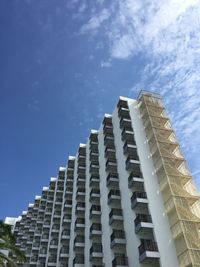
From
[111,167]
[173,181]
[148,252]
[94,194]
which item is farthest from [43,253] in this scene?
[173,181]

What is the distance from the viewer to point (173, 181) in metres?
36.8

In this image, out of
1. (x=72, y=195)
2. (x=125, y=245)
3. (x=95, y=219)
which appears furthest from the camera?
(x=72, y=195)

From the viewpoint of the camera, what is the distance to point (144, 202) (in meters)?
36.1

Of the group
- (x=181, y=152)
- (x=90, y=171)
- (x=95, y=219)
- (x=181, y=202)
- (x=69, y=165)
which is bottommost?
(x=181, y=202)

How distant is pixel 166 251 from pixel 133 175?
1224cm

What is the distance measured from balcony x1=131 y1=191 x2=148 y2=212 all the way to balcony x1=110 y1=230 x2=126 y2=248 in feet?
16.5

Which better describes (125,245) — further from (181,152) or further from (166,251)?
(181,152)

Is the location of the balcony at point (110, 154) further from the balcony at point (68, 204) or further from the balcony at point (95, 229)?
the balcony at point (68, 204)

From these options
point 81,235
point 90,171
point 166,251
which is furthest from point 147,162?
point 81,235

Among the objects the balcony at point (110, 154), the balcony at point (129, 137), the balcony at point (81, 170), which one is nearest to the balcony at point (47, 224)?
the balcony at point (81, 170)

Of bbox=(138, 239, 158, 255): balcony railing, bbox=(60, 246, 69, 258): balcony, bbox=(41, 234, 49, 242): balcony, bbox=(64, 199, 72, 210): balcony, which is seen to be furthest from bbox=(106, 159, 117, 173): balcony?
bbox=(41, 234, 49, 242): balcony

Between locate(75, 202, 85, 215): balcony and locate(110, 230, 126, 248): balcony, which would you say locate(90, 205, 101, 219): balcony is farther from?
locate(110, 230, 126, 248): balcony

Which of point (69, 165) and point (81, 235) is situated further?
point (69, 165)

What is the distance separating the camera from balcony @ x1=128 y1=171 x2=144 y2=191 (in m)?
38.9
